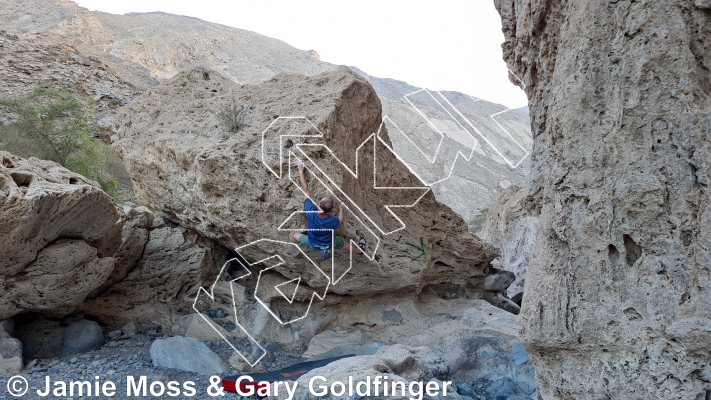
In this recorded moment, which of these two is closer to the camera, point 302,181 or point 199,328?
point 302,181

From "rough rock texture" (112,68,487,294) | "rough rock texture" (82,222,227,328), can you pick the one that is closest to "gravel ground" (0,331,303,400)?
"rough rock texture" (82,222,227,328)

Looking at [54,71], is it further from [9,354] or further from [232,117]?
[9,354]

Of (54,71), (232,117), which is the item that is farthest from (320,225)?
(54,71)

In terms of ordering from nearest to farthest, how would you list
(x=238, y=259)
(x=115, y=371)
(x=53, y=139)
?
1. (x=115, y=371)
2. (x=238, y=259)
3. (x=53, y=139)

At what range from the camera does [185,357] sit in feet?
15.5

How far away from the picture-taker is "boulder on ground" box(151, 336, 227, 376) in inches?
183

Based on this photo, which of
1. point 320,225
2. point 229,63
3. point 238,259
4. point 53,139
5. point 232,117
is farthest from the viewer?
point 229,63

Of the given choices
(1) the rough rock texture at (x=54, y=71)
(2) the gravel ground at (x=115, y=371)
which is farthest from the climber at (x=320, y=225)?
(1) the rough rock texture at (x=54, y=71)

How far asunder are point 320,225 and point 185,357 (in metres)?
2.01

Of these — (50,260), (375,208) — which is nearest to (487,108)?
(375,208)

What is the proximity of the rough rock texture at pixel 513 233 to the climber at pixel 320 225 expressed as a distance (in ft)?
12.2

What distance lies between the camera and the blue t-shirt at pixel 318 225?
4445mm

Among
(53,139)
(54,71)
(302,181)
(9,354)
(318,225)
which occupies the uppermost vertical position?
(54,71)

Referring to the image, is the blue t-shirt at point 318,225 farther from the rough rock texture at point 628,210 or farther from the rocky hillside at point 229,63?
the rocky hillside at point 229,63
